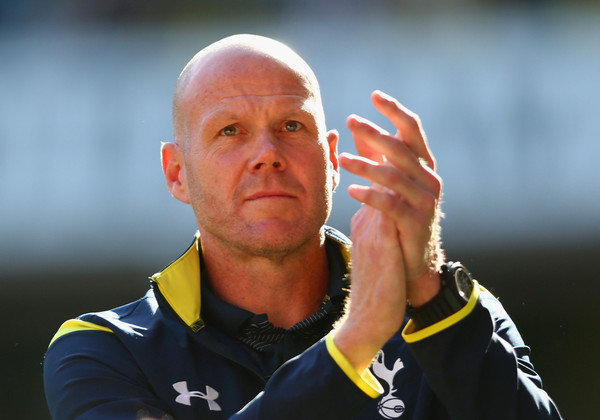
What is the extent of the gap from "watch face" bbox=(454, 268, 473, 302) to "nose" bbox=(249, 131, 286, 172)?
543mm

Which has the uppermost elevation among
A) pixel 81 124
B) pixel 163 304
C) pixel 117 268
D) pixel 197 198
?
pixel 197 198

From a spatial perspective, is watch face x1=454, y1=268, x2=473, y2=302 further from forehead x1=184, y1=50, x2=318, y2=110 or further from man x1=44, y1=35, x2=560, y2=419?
forehead x1=184, y1=50, x2=318, y2=110

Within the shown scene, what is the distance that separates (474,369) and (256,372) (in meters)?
0.52

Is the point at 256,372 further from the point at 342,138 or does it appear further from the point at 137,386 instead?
the point at 342,138

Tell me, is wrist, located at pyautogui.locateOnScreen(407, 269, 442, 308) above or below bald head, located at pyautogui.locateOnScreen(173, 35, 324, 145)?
below

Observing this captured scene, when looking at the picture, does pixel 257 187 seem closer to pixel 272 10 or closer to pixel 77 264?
pixel 77 264

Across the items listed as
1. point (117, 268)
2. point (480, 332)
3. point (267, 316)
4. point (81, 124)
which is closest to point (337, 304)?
point (267, 316)

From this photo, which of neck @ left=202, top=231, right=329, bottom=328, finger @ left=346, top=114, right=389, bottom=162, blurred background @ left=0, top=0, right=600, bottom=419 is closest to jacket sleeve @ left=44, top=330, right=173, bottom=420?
neck @ left=202, top=231, right=329, bottom=328

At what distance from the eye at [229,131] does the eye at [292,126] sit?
4.2 inches

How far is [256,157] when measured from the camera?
6.82 feet

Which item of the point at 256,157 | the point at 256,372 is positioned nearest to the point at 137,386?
the point at 256,372

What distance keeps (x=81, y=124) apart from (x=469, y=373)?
3.92 m

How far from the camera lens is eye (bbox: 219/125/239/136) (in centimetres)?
215

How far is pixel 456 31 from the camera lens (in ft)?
17.3
